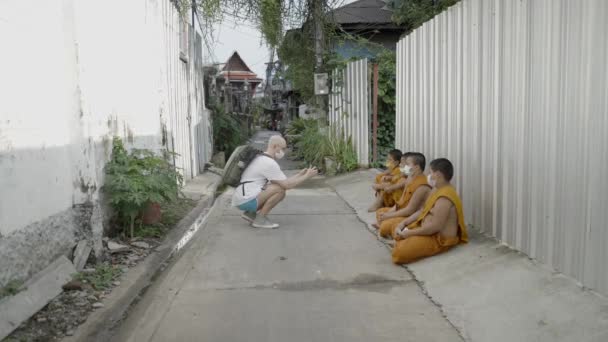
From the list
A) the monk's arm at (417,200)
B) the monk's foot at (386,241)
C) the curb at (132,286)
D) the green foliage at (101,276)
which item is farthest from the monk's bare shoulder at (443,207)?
the green foliage at (101,276)

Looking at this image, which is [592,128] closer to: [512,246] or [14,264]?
[512,246]

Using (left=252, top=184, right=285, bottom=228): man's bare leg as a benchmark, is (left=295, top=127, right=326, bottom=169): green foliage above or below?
above

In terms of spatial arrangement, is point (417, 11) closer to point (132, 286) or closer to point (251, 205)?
point (251, 205)

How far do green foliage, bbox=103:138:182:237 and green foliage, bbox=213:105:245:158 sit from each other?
9.73 m

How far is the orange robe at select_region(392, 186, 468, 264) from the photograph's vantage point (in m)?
4.80

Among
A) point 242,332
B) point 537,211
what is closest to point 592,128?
point 537,211

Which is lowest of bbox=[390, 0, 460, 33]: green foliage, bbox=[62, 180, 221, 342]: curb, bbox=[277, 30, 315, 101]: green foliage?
bbox=[62, 180, 221, 342]: curb

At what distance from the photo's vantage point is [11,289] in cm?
357

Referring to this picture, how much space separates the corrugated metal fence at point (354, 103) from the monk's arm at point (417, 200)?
17.5 feet

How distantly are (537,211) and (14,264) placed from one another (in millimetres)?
3811

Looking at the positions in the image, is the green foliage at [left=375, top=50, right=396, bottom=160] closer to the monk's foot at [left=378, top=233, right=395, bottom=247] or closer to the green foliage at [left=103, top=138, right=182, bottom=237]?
the monk's foot at [left=378, top=233, right=395, bottom=247]

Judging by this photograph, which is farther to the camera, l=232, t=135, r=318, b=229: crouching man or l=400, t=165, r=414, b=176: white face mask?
l=232, t=135, r=318, b=229: crouching man

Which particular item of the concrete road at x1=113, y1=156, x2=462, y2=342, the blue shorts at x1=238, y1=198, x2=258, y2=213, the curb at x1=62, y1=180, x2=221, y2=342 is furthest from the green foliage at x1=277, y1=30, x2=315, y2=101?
the concrete road at x1=113, y1=156, x2=462, y2=342

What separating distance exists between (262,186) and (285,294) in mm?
2707
